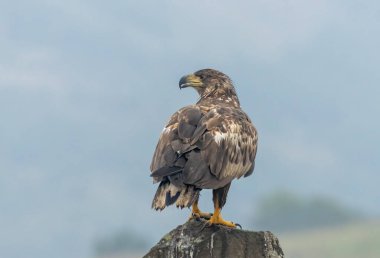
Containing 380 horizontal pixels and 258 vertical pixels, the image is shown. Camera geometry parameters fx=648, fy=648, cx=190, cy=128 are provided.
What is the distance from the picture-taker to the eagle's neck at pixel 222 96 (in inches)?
486

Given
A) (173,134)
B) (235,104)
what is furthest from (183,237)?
(235,104)

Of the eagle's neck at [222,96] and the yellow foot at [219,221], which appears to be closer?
the yellow foot at [219,221]

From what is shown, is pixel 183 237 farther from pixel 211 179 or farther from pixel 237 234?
pixel 211 179

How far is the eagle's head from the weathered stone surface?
5.34 meters

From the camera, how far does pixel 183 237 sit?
23.9ft

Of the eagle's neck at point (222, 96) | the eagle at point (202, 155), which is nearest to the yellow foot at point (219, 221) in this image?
the eagle at point (202, 155)

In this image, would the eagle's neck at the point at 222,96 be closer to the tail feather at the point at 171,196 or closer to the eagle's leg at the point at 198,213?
the eagle's leg at the point at 198,213

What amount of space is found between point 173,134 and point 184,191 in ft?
4.05

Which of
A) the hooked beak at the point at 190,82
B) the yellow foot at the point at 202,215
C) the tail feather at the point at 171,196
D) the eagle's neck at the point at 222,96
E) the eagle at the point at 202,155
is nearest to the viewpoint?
the tail feather at the point at 171,196

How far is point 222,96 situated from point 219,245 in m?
5.67

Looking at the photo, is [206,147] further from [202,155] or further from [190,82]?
[190,82]

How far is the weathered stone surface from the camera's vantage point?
277 inches

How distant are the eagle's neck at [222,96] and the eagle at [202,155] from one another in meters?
0.68

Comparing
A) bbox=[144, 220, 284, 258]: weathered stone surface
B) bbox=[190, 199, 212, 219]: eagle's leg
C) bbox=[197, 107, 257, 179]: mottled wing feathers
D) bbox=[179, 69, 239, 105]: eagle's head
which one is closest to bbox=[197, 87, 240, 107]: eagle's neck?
bbox=[179, 69, 239, 105]: eagle's head
